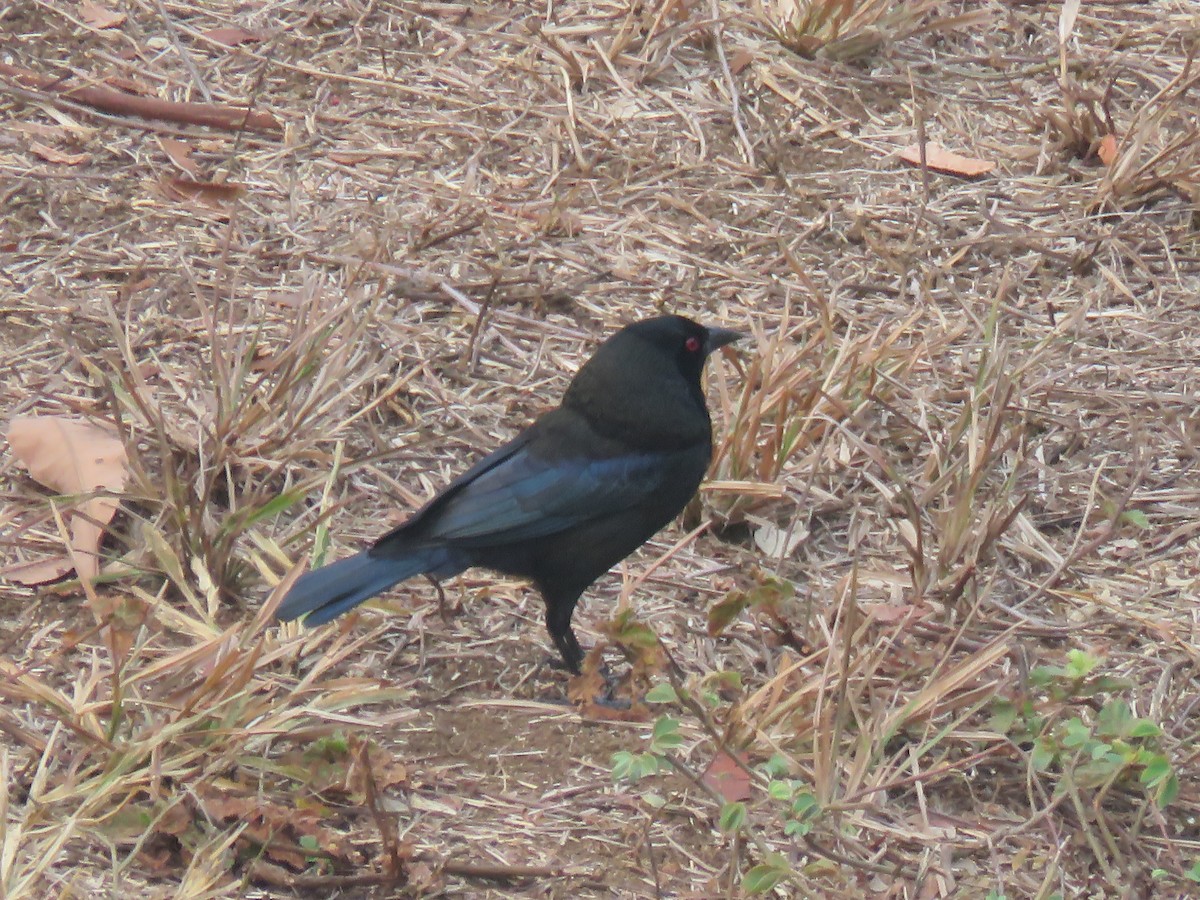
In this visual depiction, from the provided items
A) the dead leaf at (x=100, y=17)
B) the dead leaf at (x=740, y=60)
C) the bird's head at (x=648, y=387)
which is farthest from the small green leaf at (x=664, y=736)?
the dead leaf at (x=100, y=17)

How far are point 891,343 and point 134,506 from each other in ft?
7.18

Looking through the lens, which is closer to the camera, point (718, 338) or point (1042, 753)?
point (1042, 753)

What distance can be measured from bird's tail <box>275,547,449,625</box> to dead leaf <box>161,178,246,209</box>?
204 centimetres

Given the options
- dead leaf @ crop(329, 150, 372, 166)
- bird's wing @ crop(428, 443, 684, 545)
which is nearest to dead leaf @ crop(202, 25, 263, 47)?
dead leaf @ crop(329, 150, 372, 166)

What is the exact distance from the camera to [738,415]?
469 centimetres

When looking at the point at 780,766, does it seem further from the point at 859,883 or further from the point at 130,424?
the point at 130,424

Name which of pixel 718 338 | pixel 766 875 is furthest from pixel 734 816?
pixel 718 338

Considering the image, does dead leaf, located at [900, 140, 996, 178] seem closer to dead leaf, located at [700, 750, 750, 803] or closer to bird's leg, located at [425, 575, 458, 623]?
bird's leg, located at [425, 575, 458, 623]

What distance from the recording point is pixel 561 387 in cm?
524

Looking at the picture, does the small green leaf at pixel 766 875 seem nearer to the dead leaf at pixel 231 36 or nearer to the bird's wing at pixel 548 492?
the bird's wing at pixel 548 492

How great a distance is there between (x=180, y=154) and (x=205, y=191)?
0.23 meters

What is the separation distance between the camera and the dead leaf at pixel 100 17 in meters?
6.30

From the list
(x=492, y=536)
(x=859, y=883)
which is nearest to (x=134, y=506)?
(x=492, y=536)

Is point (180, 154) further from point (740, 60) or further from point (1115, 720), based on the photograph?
point (1115, 720)
